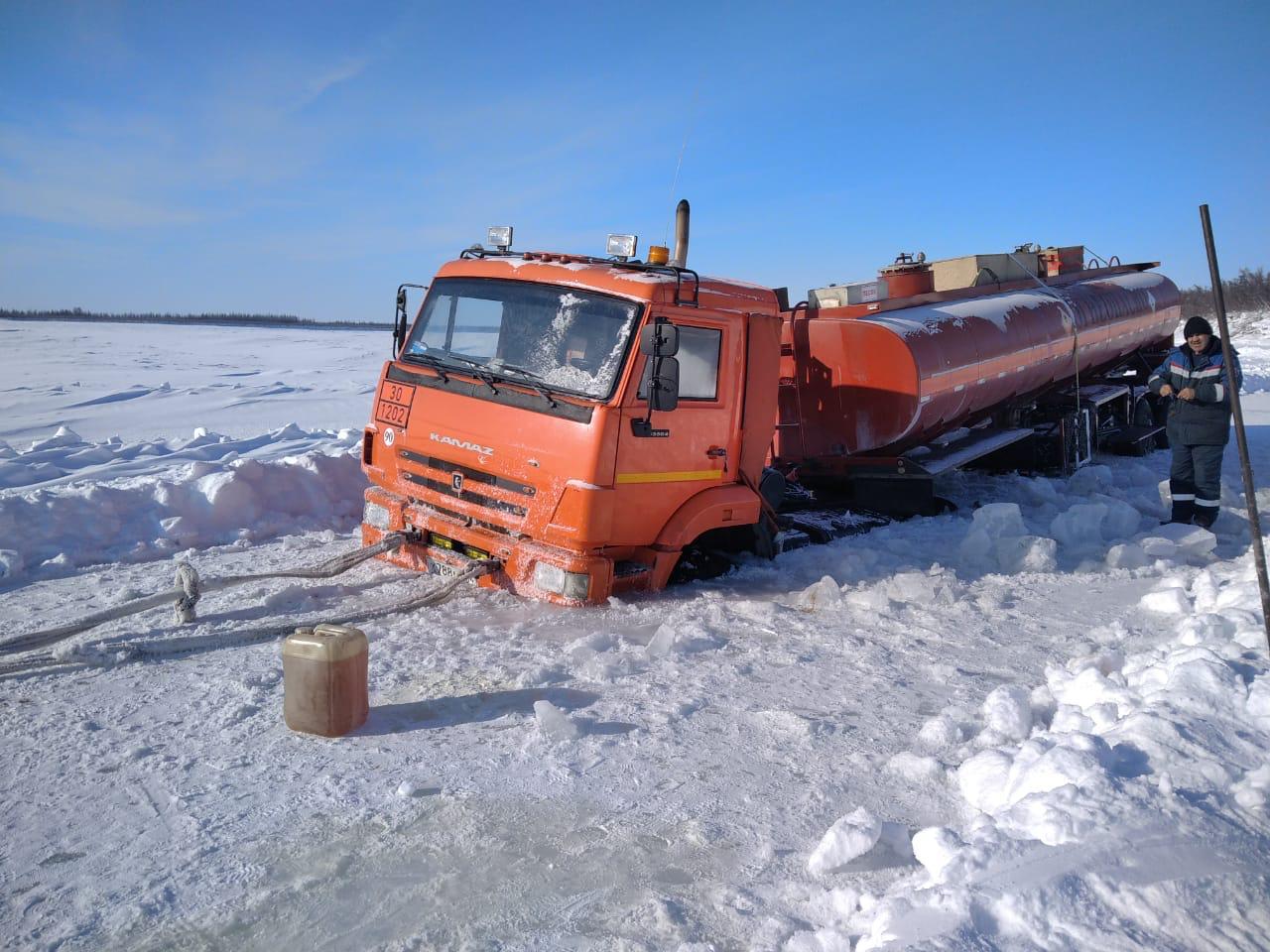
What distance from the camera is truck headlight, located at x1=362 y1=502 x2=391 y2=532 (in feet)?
21.2

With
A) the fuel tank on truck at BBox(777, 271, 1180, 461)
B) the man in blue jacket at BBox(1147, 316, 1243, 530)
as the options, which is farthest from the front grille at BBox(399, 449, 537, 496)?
the man in blue jacket at BBox(1147, 316, 1243, 530)

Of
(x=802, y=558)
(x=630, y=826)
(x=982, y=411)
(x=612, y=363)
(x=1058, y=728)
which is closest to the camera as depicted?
(x=630, y=826)

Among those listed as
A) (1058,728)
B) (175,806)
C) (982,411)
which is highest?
(982,411)

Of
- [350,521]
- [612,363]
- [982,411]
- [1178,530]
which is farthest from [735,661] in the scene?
[982,411]

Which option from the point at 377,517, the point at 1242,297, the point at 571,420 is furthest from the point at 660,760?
the point at 1242,297

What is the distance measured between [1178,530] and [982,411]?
2.32 m

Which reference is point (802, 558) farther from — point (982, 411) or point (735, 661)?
point (982, 411)

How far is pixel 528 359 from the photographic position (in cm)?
588

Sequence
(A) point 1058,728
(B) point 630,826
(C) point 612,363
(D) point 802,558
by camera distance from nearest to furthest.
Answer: (B) point 630,826, (A) point 1058,728, (C) point 612,363, (D) point 802,558

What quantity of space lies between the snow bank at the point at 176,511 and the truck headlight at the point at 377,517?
1474mm

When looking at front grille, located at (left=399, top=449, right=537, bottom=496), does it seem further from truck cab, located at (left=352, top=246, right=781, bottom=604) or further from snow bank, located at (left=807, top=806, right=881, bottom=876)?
snow bank, located at (left=807, top=806, right=881, bottom=876)

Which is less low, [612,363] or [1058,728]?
[612,363]

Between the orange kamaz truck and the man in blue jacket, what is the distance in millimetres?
1752

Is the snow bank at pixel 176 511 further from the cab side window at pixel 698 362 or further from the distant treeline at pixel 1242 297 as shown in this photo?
the distant treeline at pixel 1242 297
